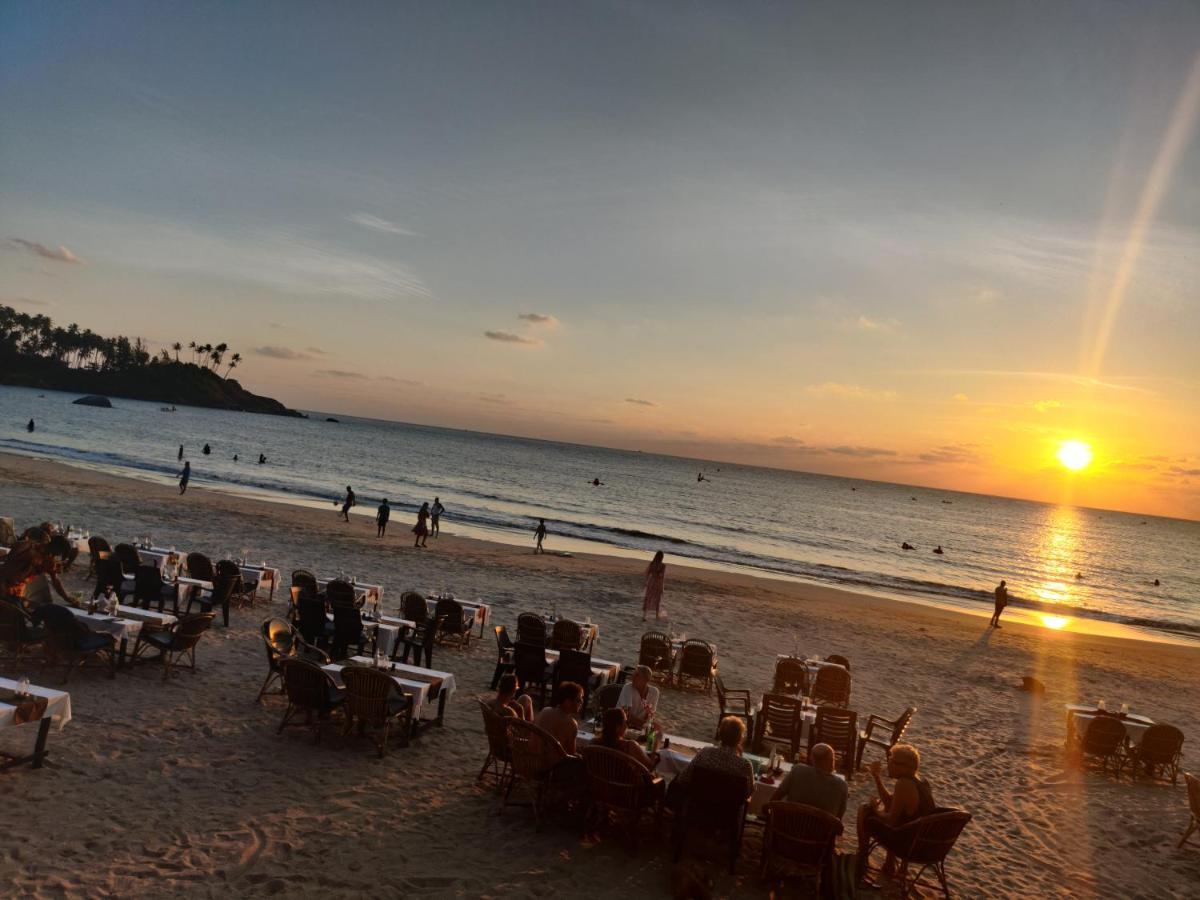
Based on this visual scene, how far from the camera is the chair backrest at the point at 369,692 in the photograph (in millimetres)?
7637

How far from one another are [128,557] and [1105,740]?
14.9 metres

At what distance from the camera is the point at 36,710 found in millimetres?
6195

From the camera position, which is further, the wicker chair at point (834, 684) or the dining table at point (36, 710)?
the wicker chair at point (834, 684)

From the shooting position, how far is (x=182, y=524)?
22.9m

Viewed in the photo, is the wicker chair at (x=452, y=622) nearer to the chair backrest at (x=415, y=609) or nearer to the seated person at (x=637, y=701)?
the chair backrest at (x=415, y=609)

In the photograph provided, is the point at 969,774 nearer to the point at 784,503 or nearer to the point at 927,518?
the point at 784,503

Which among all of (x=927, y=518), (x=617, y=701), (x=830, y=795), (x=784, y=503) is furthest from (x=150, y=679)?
(x=927, y=518)

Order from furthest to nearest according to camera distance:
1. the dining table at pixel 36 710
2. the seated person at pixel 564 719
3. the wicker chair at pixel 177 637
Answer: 1. the wicker chair at pixel 177 637
2. the seated person at pixel 564 719
3. the dining table at pixel 36 710

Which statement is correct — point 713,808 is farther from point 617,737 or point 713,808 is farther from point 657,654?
point 657,654

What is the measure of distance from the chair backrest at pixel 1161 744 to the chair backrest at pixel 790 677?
14.6 ft

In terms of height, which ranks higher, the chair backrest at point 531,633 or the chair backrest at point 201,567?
the chair backrest at point 531,633

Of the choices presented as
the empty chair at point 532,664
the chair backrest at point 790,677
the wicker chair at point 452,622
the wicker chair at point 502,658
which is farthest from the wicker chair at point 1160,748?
the wicker chair at point 452,622

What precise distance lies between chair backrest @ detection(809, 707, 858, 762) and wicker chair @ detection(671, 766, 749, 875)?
9.56 feet

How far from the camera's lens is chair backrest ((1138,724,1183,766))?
9969 mm
